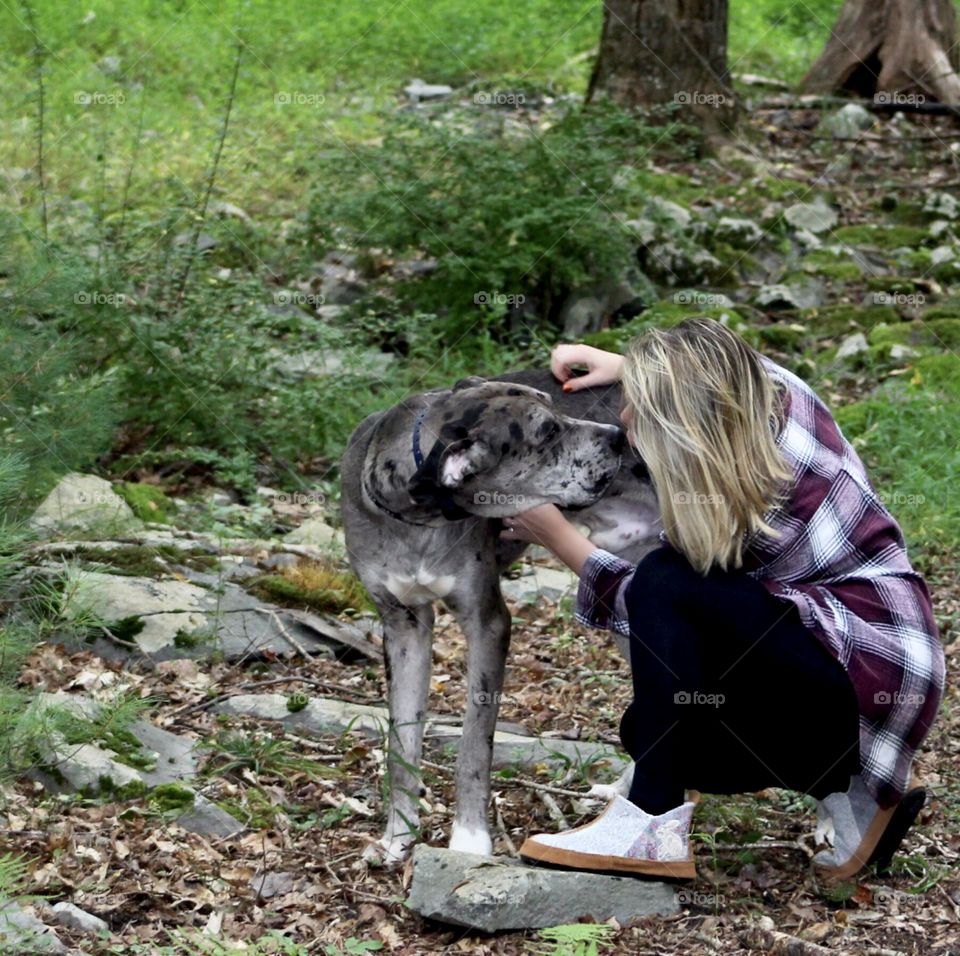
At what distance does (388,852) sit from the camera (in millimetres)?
4055

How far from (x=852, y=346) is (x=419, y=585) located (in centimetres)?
568

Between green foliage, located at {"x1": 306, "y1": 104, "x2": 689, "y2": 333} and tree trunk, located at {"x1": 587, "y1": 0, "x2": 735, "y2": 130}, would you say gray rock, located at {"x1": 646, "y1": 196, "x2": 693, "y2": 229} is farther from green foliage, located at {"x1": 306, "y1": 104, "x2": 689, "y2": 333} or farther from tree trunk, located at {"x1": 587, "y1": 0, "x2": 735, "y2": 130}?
tree trunk, located at {"x1": 587, "y1": 0, "x2": 735, "y2": 130}

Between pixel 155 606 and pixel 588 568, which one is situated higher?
pixel 588 568

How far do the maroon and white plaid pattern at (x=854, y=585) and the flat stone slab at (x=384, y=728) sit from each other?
3.42 ft

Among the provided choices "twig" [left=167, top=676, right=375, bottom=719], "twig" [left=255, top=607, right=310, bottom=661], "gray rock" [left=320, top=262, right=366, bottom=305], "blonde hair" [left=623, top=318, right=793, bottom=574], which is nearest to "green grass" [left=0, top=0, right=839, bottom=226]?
"gray rock" [left=320, top=262, right=366, bottom=305]

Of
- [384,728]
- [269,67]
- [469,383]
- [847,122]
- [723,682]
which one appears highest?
[469,383]

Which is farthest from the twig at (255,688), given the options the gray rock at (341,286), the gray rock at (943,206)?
the gray rock at (943,206)

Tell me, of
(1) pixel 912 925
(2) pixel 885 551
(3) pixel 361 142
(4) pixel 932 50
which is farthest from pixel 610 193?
(1) pixel 912 925

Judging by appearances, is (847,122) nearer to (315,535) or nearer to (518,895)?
(315,535)

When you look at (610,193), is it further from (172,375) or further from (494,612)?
(494,612)

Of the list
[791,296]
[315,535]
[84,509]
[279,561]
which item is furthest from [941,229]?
[84,509]

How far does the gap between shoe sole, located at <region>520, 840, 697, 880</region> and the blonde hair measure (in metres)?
0.79

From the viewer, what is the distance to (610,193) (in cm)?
921

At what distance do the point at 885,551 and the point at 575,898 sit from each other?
4.25 ft
